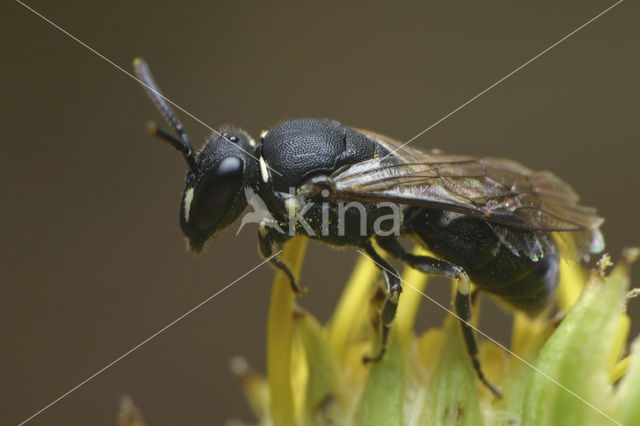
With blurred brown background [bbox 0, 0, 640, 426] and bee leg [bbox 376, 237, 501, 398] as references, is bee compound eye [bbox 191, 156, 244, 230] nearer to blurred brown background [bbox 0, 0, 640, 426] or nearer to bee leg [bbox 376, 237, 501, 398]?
bee leg [bbox 376, 237, 501, 398]

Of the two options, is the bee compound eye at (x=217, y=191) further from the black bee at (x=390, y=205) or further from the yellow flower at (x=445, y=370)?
the yellow flower at (x=445, y=370)

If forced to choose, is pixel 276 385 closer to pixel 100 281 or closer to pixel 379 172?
pixel 379 172

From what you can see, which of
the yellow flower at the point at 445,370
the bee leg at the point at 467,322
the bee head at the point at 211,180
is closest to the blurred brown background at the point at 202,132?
the yellow flower at the point at 445,370


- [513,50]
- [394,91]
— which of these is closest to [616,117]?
[513,50]

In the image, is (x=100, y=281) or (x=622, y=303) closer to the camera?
(x=622, y=303)

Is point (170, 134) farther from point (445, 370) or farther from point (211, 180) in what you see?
point (445, 370)

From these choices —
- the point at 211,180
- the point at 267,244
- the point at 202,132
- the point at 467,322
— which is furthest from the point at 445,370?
the point at 202,132
